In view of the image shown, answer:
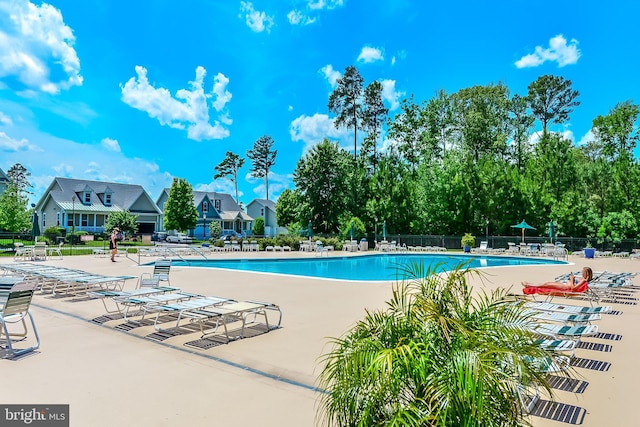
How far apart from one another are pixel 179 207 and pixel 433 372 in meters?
42.4

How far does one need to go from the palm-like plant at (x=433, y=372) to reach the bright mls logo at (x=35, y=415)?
8.55 feet

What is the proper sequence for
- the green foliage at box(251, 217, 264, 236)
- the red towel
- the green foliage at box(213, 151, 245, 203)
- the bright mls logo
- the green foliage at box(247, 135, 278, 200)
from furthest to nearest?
the green foliage at box(213, 151, 245, 203)
the green foliage at box(247, 135, 278, 200)
the green foliage at box(251, 217, 264, 236)
the red towel
the bright mls logo

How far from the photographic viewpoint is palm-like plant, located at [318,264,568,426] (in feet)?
6.79

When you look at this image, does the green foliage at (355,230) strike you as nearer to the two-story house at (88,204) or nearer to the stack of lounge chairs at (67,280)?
the stack of lounge chairs at (67,280)

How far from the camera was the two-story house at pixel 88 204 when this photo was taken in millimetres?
40344

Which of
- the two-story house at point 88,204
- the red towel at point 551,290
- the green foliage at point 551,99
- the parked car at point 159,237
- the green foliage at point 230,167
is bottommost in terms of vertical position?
the red towel at point 551,290

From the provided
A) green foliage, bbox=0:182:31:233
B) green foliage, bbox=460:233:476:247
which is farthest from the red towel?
green foliage, bbox=0:182:31:233

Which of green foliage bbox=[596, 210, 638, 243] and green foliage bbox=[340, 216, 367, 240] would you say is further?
green foliage bbox=[340, 216, 367, 240]

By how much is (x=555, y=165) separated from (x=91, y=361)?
34.2 meters

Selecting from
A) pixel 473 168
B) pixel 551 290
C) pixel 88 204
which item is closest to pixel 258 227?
pixel 88 204

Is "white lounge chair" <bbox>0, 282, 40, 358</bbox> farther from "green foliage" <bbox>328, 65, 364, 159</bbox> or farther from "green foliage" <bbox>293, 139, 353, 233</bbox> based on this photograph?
"green foliage" <bbox>328, 65, 364, 159</bbox>

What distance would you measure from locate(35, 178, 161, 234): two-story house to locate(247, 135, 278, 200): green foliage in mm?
17184

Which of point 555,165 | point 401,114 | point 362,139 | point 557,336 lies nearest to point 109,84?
point 362,139

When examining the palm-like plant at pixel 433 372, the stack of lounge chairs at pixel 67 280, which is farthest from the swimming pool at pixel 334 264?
the palm-like plant at pixel 433 372
